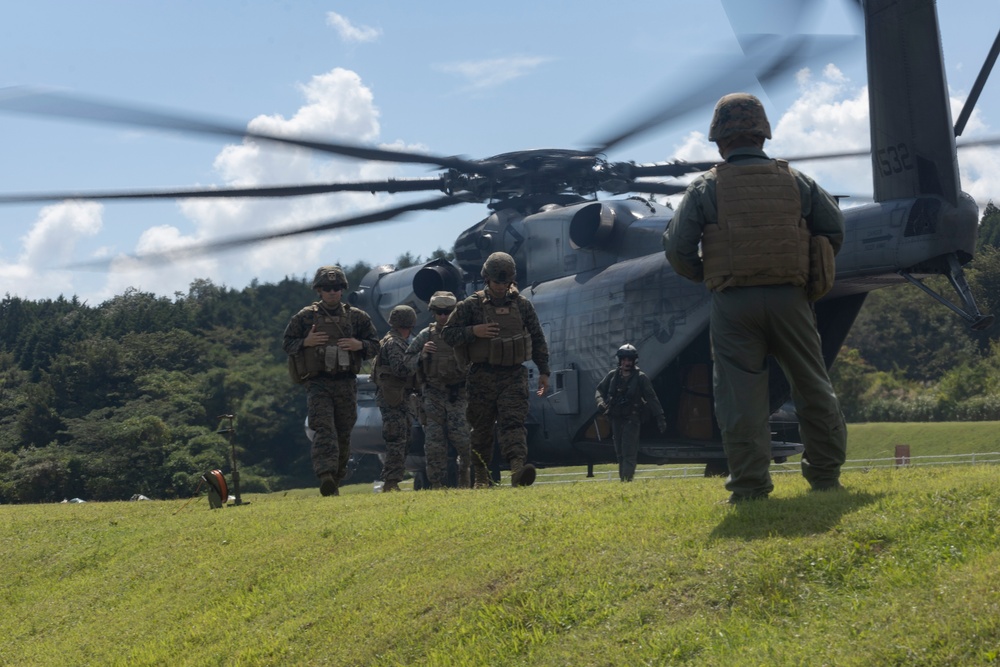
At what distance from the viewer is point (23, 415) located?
35938 mm

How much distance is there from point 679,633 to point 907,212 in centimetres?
837

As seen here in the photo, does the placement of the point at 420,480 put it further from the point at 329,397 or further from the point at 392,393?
the point at 329,397

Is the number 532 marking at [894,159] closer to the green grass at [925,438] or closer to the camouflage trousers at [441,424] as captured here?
the camouflage trousers at [441,424]

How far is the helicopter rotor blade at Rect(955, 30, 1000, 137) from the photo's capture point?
1088 centimetres

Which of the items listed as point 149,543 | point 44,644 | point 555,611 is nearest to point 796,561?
point 555,611

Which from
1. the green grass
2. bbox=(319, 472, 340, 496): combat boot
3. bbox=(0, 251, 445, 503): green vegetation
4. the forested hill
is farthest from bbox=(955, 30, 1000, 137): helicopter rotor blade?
bbox=(0, 251, 445, 503): green vegetation

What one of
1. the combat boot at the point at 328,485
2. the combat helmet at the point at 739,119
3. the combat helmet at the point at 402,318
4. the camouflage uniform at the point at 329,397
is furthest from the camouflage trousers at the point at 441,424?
the combat helmet at the point at 739,119

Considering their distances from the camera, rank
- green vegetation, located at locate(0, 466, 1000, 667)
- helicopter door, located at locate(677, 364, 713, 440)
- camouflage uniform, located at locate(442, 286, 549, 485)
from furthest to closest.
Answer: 1. helicopter door, located at locate(677, 364, 713, 440)
2. camouflage uniform, located at locate(442, 286, 549, 485)
3. green vegetation, located at locate(0, 466, 1000, 667)

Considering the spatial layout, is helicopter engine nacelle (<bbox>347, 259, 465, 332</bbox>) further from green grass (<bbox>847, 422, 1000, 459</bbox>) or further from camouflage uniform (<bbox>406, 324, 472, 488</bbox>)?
green grass (<bbox>847, 422, 1000, 459</bbox>)

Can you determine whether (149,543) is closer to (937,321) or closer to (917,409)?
(917,409)

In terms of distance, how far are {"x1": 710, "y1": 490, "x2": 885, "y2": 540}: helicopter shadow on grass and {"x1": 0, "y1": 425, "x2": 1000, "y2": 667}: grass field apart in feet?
0.05

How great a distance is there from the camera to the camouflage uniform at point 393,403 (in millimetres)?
12805

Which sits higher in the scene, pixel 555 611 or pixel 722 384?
pixel 722 384

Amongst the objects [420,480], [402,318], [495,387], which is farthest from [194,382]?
[495,387]
